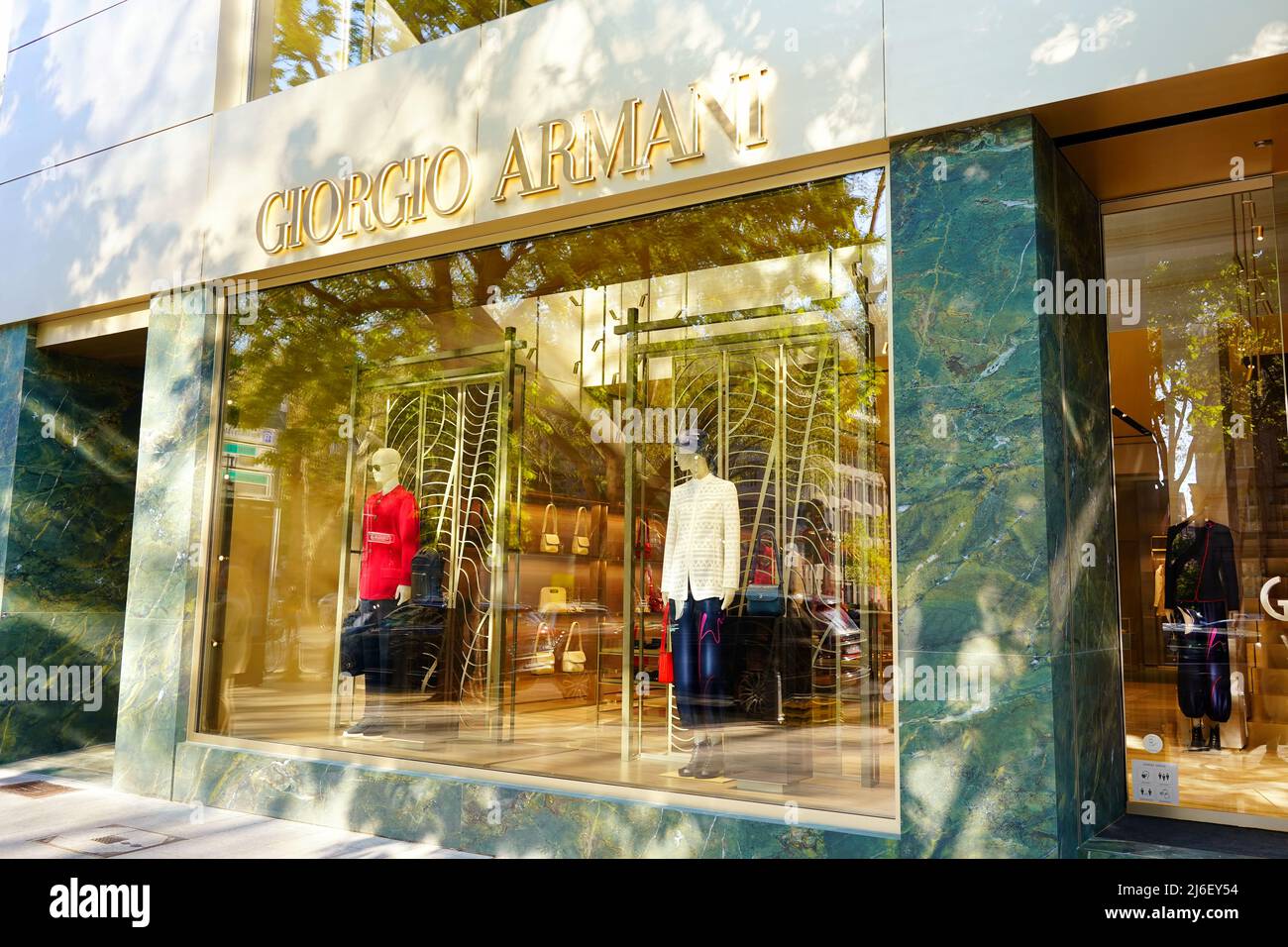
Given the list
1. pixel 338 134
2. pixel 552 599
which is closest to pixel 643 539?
pixel 552 599

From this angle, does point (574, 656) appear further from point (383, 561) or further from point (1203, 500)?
point (1203, 500)

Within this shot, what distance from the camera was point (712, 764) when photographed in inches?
192

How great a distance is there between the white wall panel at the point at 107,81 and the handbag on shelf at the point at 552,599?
3603 millimetres

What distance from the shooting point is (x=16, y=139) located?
24.4 ft

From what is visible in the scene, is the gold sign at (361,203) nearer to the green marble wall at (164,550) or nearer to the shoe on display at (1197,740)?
the green marble wall at (164,550)

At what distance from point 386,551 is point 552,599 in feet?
3.43

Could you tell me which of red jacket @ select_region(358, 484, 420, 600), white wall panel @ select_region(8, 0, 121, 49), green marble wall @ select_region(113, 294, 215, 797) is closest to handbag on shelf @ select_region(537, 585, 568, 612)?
red jacket @ select_region(358, 484, 420, 600)

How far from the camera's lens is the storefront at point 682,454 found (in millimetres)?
3945

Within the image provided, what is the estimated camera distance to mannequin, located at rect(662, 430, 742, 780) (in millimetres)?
5137

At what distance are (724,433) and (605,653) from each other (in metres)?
1.43

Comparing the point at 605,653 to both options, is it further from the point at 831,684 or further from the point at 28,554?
the point at 28,554

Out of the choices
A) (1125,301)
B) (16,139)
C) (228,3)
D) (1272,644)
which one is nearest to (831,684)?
(1272,644)

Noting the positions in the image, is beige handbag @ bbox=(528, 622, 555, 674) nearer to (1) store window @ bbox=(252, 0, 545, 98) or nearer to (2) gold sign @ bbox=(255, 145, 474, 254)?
(2) gold sign @ bbox=(255, 145, 474, 254)

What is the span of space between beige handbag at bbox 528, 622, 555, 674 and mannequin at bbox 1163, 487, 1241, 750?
322 centimetres
